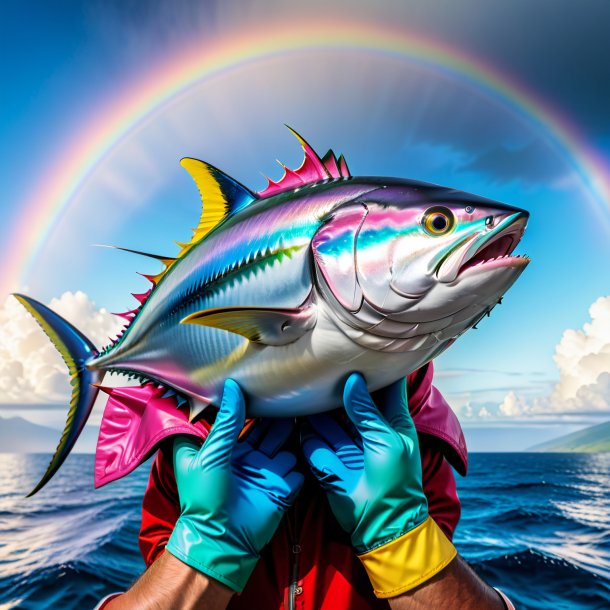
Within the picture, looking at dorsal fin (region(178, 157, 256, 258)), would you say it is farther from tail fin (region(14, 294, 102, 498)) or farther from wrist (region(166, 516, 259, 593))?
wrist (region(166, 516, 259, 593))

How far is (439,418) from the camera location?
202 cm

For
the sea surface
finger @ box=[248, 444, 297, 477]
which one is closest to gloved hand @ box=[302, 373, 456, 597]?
finger @ box=[248, 444, 297, 477]

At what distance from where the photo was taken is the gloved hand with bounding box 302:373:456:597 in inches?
63.6

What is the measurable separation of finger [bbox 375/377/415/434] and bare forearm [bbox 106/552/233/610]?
0.80m

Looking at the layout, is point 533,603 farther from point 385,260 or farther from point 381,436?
point 385,260

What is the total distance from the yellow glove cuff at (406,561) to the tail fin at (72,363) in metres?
1.35

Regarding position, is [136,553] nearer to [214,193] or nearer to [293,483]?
[293,483]

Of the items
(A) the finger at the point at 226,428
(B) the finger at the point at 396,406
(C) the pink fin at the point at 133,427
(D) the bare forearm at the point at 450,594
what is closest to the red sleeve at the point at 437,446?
(B) the finger at the point at 396,406

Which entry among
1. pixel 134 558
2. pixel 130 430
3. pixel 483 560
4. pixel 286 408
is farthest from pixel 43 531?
pixel 286 408

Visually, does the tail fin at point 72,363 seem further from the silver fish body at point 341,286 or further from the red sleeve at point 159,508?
the silver fish body at point 341,286

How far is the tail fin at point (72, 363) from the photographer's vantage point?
87.6 inches

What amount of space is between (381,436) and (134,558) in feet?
29.1

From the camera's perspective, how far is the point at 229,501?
5.50ft

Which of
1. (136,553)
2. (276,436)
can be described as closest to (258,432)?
(276,436)
